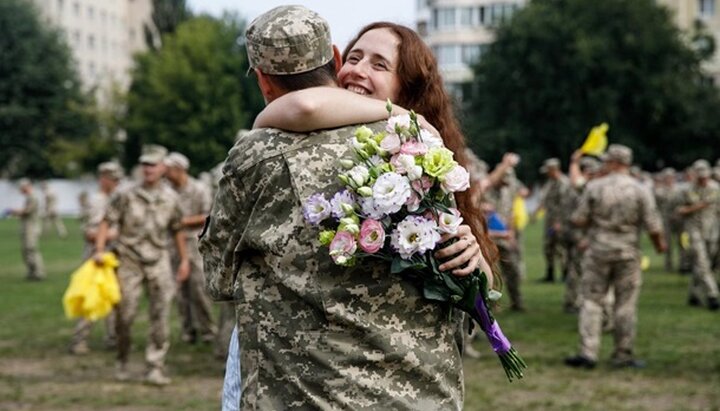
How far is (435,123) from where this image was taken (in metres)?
3.92

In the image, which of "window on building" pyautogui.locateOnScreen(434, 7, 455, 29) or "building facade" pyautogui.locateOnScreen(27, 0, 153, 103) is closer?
"building facade" pyautogui.locateOnScreen(27, 0, 153, 103)

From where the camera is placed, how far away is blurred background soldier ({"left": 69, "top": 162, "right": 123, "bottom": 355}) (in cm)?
1305

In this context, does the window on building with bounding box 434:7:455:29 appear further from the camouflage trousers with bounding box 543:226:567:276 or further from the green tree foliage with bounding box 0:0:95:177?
the camouflage trousers with bounding box 543:226:567:276

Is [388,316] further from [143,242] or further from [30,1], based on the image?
[30,1]

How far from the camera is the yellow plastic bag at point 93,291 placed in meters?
11.1

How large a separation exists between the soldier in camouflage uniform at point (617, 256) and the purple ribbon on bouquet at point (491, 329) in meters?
8.85

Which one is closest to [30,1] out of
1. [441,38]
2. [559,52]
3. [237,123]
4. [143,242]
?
[237,123]

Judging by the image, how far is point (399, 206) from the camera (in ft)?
10.7

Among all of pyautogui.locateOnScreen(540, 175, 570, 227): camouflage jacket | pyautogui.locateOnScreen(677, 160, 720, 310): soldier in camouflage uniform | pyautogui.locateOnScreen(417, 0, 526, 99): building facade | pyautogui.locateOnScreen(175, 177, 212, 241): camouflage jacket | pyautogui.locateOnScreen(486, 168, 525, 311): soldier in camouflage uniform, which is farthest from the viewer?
pyautogui.locateOnScreen(417, 0, 526, 99): building facade

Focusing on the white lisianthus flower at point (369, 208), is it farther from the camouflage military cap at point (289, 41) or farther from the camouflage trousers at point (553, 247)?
the camouflage trousers at point (553, 247)

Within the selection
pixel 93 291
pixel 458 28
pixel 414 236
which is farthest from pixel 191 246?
pixel 458 28

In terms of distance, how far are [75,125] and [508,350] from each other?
64639 millimetres

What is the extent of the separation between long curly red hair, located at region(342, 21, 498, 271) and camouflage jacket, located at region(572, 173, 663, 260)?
8800 mm

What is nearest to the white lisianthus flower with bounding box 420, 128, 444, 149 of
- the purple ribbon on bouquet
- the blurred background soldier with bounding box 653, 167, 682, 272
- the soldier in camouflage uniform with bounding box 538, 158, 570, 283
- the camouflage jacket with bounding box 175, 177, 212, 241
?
the purple ribbon on bouquet
